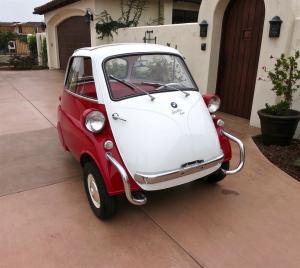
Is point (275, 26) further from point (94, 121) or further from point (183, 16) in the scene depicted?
point (183, 16)

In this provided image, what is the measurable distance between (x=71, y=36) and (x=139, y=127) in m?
12.1

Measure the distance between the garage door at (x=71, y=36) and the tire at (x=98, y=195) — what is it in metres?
9.78

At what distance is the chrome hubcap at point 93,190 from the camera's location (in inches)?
126

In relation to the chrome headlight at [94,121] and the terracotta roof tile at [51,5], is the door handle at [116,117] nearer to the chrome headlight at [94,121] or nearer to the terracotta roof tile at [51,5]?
the chrome headlight at [94,121]

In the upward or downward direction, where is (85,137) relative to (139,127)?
downward

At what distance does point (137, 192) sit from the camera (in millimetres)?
3086

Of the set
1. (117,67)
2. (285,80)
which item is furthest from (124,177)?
(285,80)

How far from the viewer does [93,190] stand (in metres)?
3.31

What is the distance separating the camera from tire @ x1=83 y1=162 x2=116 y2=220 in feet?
9.95

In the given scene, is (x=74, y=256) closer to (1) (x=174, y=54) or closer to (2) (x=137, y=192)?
(2) (x=137, y=192)

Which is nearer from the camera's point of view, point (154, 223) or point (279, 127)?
point (154, 223)

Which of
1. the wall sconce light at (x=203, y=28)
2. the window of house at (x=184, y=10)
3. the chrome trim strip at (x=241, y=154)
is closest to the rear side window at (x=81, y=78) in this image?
the chrome trim strip at (x=241, y=154)

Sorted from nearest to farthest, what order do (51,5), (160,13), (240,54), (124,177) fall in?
(124,177)
(240,54)
(160,13)
(51,5)

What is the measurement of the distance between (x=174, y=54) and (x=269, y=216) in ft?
7.08
